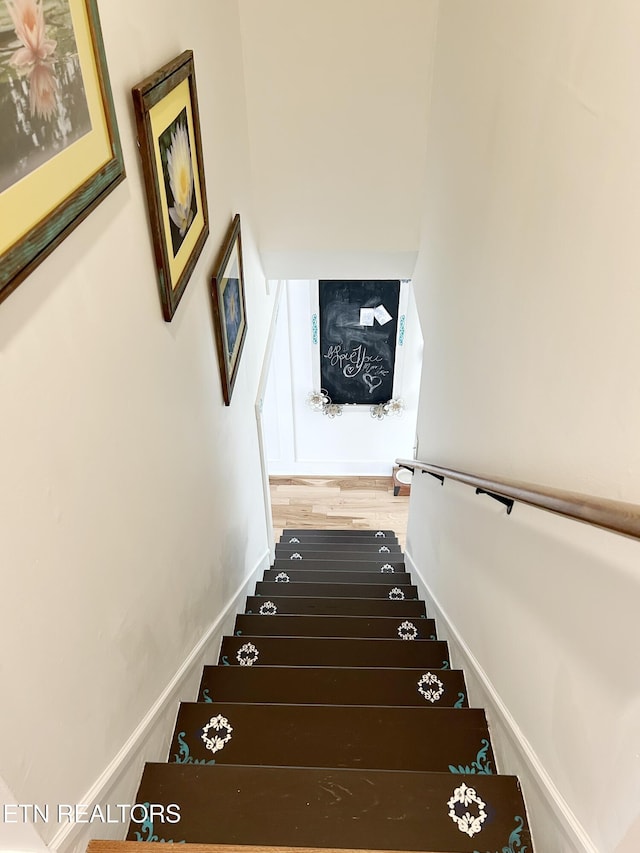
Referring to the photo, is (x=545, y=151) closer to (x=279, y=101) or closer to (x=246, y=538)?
(x=279, y=101)

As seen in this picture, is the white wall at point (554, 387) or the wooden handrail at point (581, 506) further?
the white wall at point (554, 387)

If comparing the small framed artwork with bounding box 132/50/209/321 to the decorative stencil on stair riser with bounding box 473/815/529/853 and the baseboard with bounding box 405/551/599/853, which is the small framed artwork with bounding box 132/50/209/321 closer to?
the baseboard with bounding box 405/551/599/853

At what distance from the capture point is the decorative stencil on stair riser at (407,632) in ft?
9.28

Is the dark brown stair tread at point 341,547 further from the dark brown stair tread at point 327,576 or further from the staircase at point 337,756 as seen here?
the staircase at point 337,756

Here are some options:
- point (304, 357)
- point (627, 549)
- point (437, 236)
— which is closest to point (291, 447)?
point (304, 357)

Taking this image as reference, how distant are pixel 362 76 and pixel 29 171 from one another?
304cm

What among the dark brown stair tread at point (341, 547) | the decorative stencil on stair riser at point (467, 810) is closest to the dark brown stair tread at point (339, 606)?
the decorative stencil on stair riser at point (467, 810)

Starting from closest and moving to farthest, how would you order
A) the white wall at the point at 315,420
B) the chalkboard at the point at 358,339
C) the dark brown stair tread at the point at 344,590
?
the dark brown stair tread at the point at 344,590 < the chalkboard at the point at 358,339 < the white wall at the point at 315,420

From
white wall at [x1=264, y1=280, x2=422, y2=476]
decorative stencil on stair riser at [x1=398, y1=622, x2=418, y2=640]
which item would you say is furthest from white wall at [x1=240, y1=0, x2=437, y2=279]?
decorative stencil on stair riser at [x1=398, y1=622, x2=418, y2=640]

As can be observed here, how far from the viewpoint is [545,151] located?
5.04 ft

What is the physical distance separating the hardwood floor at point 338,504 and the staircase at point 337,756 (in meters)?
3.54

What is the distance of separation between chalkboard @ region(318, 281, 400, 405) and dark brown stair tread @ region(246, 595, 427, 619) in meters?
3.51

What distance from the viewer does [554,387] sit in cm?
147

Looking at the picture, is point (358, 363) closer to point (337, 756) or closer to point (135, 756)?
point (337, 756)
